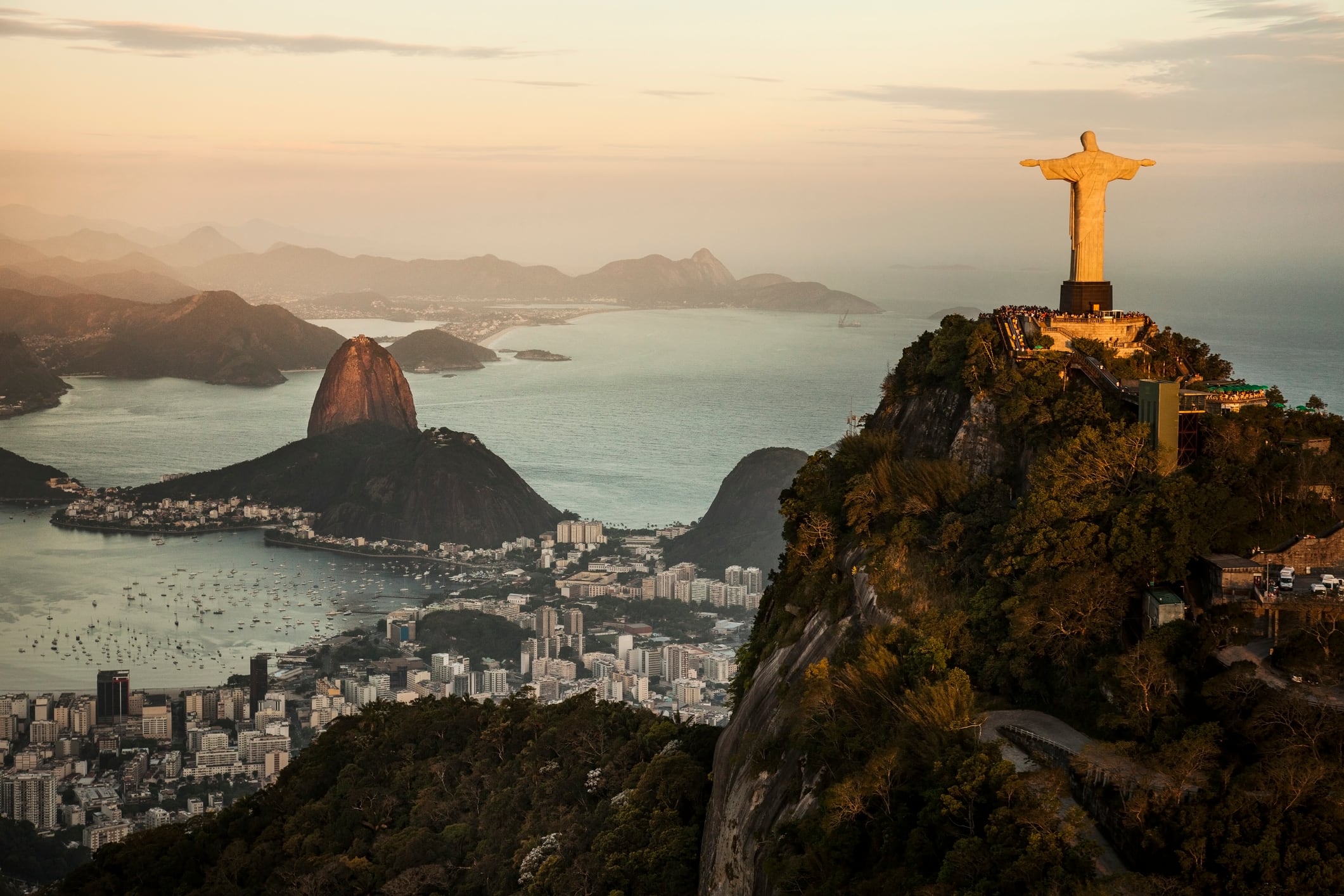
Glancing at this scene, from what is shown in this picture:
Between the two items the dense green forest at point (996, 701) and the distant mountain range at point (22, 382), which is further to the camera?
the distant mountain range at point (22, 382)

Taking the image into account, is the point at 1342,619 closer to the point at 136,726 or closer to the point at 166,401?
the point at 136,726

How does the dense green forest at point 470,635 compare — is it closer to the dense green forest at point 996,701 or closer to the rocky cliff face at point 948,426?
the dense green forest at point 996,701

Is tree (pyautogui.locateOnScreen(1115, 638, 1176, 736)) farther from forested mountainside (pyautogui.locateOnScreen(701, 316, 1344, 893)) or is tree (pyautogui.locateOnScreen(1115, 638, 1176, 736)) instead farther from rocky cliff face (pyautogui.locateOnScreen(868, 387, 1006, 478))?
rocky cliff face (pyautogui.locateOnScreen(868, 387, 1006, 478))

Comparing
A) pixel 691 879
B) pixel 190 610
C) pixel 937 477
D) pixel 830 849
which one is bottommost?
pixel 190 610

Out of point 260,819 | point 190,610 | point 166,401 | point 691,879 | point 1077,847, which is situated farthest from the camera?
point 166,401

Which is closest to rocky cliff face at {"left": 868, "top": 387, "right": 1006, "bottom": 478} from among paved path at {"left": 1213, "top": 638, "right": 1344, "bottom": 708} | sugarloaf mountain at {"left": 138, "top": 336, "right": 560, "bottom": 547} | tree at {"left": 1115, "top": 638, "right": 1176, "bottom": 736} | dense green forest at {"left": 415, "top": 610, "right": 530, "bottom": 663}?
tree at {"left": 1115, "top": 638, "right": 1176, "bottom": 736}

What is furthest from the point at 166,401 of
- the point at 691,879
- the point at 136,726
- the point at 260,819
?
the point at 691,879

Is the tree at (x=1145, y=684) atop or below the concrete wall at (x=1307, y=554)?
below

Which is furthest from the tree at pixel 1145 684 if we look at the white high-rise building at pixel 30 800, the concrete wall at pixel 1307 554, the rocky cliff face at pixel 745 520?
the rocky cliff face at pixel 745 520

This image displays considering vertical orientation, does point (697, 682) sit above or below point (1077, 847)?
below
